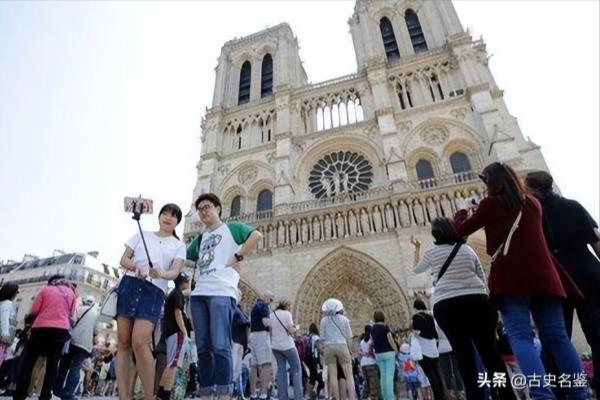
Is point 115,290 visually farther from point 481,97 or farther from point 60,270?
point 60,270

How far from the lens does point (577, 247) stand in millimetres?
2496

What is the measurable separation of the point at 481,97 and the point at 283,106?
8976 mm

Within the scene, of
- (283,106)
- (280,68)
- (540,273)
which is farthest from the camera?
(280,68)

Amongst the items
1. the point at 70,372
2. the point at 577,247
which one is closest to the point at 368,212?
the point at 577,247

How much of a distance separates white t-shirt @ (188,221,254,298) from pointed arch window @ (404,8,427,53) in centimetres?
1820

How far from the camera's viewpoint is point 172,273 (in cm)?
257

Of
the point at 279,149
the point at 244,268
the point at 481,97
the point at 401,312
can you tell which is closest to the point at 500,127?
the point at 481,97

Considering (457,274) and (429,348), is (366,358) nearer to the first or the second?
(429,348)

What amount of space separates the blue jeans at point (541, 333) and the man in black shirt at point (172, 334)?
3015mm

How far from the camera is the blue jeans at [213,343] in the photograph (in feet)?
7.21

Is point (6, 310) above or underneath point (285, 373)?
above

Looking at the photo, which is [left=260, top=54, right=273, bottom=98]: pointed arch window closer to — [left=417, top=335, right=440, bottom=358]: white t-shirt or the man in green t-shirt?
[left=417, top=335, right=440, bottom=358]: white t-shirt

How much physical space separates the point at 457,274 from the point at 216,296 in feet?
5.58

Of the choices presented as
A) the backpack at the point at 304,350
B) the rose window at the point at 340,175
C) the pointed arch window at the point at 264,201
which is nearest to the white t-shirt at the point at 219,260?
the backpack at the point at 304,350
